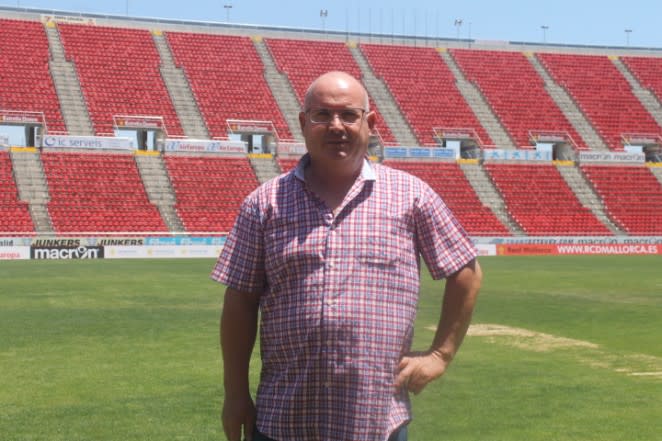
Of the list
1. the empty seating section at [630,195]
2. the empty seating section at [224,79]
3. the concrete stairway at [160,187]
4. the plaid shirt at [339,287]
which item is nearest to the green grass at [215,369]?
the plaid shirt at [339,287]

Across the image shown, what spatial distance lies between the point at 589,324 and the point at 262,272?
44.9 ft

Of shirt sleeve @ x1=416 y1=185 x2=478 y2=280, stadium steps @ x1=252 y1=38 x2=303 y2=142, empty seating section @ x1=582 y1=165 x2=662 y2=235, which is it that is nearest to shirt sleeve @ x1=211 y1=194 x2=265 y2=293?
shirt sleeve @ x1=416 y1=185 x2=478 y2=280

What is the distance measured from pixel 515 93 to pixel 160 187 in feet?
89.5

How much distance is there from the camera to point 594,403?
9.45m

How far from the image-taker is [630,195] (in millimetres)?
56531

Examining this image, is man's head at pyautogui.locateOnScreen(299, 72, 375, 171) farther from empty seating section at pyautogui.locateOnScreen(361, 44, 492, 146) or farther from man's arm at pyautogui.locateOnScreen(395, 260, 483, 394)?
empty seating section at pyautogui.locateOnScreen(361, 44, 492, 146)

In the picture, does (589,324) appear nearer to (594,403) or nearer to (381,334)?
(594,403)

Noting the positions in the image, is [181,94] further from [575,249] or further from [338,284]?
[338,284]

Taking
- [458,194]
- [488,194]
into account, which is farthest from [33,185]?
[488,194]

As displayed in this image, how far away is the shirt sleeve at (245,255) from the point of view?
3.68 m

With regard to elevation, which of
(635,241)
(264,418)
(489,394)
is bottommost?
(635,241)

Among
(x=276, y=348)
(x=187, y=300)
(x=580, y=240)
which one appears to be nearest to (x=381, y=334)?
(x=276, y=348)

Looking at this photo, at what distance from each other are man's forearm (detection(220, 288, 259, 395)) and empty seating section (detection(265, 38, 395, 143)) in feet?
185

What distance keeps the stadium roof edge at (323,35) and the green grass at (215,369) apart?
4154 cm
